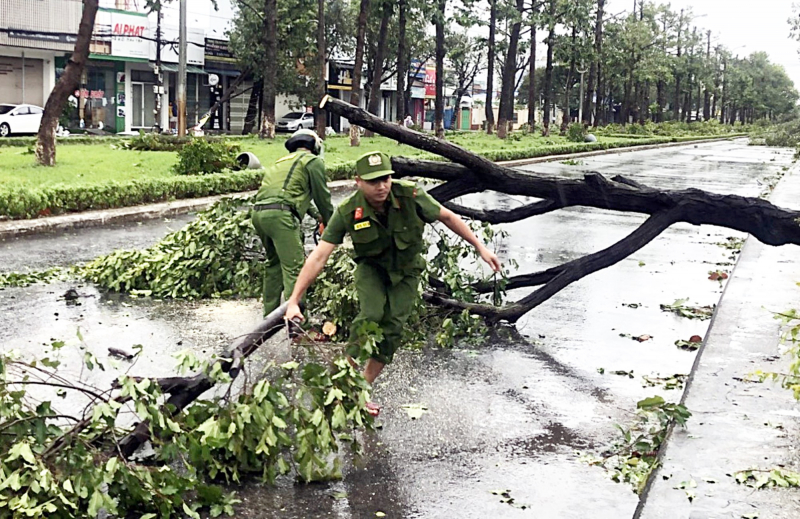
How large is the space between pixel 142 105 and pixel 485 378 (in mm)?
45839

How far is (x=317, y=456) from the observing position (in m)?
4.87

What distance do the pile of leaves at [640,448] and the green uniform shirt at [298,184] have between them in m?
2.89

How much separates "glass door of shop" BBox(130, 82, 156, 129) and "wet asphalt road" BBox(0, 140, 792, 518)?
3840cm

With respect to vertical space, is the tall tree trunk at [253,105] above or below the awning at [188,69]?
below

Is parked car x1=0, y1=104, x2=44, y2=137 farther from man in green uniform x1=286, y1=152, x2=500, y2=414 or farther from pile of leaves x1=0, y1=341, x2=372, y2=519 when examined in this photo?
pile of leaves x1=0, y1=341, x2=372, y2=519

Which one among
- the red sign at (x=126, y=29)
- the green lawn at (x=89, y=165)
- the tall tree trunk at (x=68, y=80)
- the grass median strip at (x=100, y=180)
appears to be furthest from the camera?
the red sign at (x=126, y=29)

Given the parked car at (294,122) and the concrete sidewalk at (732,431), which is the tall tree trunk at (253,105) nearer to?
the parked car at (294,122)

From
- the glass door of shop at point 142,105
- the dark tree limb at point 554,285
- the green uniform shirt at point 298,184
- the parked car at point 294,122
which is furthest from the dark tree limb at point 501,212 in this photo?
the parked car at point 294,122

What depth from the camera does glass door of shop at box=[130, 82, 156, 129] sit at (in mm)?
49312

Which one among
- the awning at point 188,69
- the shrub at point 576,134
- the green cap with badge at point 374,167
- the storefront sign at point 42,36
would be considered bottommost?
the green cap with badge at point 374,167

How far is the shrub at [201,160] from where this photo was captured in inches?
772

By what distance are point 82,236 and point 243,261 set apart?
5105mm

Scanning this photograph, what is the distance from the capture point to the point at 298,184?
23.9 ft

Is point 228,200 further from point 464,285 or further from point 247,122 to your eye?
point 247,122
